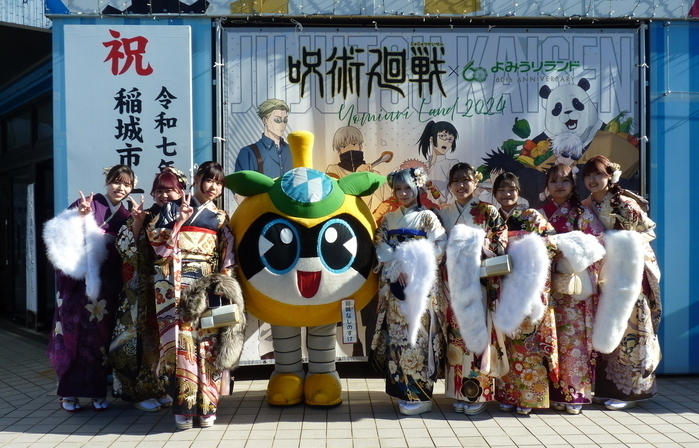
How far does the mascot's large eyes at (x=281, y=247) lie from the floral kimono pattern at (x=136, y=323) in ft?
2.97

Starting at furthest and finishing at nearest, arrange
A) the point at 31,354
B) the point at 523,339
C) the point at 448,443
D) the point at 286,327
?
the point at 31,354
the point at 286,327
the point at 523,339
the point at 448,443

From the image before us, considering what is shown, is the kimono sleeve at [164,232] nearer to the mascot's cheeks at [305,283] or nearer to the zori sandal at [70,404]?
the mascot's cheeks at [305,283]

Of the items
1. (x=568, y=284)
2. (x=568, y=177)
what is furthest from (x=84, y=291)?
(x=568, y=177)

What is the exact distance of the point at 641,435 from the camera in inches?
134

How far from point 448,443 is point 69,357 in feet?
8.97

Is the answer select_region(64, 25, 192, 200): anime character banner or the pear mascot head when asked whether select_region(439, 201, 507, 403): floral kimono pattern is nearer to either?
the pear mascot head

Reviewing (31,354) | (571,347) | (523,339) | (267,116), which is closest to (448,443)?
(523,339)

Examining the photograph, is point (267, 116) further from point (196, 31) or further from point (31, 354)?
point (31, 354)

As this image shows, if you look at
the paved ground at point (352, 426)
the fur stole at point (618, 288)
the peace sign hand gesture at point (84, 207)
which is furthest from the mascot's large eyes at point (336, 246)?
the fur stole at point (618, 288)

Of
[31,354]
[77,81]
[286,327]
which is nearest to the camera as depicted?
[286,327]

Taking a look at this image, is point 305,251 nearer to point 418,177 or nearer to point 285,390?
point 418,177

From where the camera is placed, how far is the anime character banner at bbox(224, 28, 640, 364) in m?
4.69

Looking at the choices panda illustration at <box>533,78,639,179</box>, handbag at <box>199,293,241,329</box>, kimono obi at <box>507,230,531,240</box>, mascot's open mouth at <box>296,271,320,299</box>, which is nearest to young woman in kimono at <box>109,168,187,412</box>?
handbag at <box>199,293,241,329</box>

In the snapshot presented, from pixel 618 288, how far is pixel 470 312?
1.09 metres
